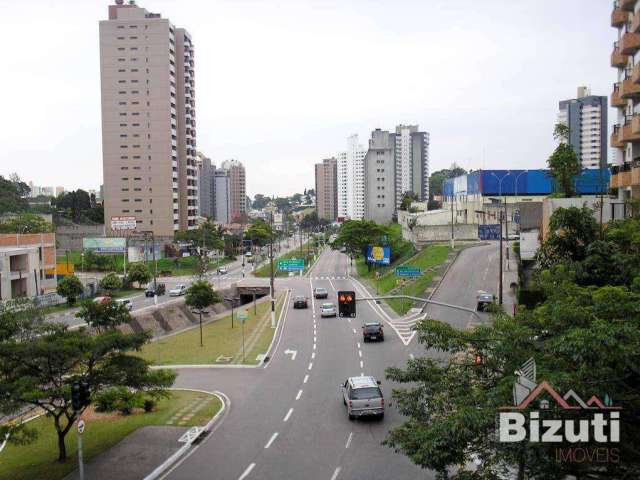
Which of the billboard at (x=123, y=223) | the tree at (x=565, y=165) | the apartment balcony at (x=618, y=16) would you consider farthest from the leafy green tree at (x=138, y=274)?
the apartment balcony at (x=618, y=16)

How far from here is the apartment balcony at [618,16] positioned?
36859 mm

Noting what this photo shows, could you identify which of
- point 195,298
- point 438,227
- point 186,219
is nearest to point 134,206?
point 186,219

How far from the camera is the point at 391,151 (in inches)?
6614

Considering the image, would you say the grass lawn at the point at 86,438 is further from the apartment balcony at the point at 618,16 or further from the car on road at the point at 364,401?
the apartment balcony at the point at 618,16

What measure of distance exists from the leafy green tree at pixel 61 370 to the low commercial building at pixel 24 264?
39.8m

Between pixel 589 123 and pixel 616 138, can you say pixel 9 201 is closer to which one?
pixel 616 138

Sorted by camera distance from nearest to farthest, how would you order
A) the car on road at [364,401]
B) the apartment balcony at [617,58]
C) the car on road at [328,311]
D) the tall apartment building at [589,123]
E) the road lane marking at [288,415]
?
the car on road at [364,401]
the road lane marking at [288,415]
the apartment balcony at [617,58]
the car on road at [328,311]
the tall apartment building at [589,123]

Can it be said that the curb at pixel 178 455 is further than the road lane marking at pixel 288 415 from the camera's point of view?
No

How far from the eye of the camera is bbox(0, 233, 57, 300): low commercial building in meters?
57.3

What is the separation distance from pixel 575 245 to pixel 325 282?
49781 millimetres

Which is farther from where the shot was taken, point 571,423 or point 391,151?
point 391,151

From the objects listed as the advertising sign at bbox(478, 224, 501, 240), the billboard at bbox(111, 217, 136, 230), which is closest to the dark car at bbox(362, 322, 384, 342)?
the advertising sign at bbox(478, 224, 501, 240)

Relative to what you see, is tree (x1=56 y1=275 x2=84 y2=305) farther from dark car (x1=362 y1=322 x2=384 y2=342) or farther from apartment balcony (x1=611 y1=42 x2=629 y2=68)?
apartment balcony (x1=611 y1=42 x2=629 y2=68)

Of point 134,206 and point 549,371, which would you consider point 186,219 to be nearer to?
point 134,206
